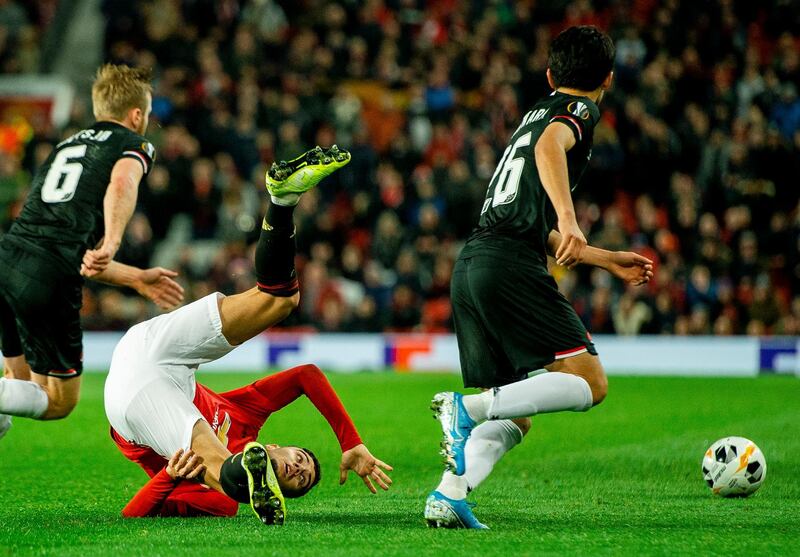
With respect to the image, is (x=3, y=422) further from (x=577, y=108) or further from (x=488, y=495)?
(x=577, y=108)

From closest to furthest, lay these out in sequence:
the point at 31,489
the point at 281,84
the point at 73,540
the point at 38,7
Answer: the point at 73,540 → the point at 31,489 → the point at 281,84 → the point at 38,7

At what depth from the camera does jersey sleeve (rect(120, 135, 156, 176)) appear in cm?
673

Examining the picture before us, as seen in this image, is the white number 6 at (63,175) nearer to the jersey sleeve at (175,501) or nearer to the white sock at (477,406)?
the jersey sleeve at (175,501)

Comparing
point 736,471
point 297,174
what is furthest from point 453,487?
point 736,471

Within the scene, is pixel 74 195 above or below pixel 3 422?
above

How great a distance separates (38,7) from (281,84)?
5.44 meters

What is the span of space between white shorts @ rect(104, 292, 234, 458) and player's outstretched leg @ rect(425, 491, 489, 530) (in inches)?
47.8

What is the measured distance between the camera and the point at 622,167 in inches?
704

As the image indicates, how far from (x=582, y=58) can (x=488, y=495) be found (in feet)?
8.17

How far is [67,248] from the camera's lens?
22.0 feet

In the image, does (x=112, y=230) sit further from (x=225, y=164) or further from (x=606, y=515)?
(x=225, y=164)

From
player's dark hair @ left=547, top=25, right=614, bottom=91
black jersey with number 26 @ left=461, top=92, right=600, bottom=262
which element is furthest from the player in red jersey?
player's dark hair @ left=547, top=25, right=614, bottom=91

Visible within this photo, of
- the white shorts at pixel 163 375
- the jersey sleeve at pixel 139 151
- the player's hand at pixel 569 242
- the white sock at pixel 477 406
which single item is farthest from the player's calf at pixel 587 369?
the jersey sleeve at pixel 139 151

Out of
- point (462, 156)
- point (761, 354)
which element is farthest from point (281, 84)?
point (761, 354)
